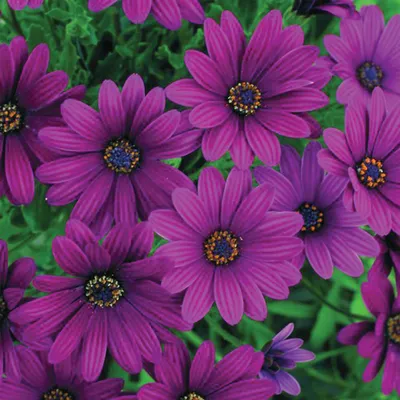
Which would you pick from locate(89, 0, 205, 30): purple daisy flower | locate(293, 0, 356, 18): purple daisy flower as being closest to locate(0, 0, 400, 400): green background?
locate(293, 0, 356, 18): purple daisy flower

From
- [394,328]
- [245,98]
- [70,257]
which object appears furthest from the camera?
[394,328]

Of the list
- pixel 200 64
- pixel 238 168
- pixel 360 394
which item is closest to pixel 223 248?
pixel 238 168

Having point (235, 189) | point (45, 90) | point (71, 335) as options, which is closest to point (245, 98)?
point (235, 189)

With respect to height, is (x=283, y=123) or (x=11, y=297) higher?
(x=283, y=123)

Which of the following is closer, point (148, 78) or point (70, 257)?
point (70, 257)

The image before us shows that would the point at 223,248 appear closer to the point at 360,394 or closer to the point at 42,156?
the point at 42,156

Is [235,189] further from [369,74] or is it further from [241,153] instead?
[369,74]

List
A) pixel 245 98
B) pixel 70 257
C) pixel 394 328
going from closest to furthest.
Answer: pixel 70 257 < pixel 245 98 < pixel 394 328

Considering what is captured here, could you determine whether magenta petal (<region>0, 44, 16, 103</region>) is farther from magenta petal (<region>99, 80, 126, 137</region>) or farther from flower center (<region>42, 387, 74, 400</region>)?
flower center (<region>42, 387, 74, 400</region>)
